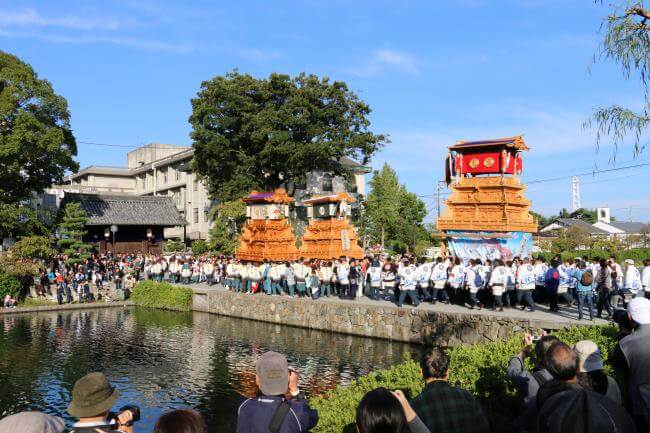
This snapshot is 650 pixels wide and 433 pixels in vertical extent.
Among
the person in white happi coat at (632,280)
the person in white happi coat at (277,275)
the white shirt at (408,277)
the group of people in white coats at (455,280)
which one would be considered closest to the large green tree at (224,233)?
the group of people in white coats at (455,280)

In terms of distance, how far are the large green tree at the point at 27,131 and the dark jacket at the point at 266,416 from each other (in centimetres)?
3022

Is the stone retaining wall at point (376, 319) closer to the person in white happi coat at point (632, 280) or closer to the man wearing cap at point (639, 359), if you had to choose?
the person in white happi coat at point (632, 280)

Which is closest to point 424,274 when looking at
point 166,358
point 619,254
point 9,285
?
point 166,358

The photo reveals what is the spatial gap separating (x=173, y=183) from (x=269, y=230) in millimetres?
30302

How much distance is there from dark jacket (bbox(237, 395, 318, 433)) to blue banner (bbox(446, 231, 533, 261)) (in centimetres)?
1869

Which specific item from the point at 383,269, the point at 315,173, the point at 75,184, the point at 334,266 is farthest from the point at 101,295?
the point at 75,184

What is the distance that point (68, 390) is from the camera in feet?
41.8

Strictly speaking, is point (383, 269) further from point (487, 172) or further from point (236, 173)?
point (236, 173)

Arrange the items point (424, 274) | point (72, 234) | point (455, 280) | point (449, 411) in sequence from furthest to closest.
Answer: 1. point (72, 234)
2. point (424, 274)
3. point (455, 280)
4. point (449, 411)

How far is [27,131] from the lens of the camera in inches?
1187

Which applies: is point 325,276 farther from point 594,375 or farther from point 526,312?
point 594,375

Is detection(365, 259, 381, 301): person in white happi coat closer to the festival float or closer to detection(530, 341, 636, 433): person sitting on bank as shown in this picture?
the festival float

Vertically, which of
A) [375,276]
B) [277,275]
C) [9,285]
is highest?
[375,276]

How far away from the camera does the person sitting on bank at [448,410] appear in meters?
4.17
